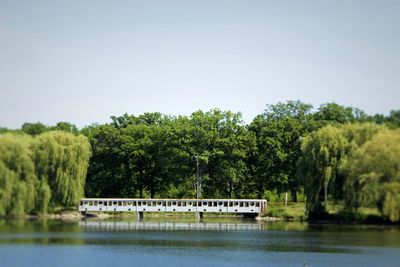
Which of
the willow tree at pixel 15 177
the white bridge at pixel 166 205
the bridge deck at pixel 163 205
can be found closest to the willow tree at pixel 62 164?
the willow tree at pixel 15 177

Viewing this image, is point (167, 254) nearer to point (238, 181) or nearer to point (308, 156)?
point (308, 156)

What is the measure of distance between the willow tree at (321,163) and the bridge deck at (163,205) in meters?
14.9

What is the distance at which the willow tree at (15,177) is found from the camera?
5694 centimetres

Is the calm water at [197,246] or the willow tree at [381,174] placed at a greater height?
the willow tree at [381,174]

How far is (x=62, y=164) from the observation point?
72.9 meters

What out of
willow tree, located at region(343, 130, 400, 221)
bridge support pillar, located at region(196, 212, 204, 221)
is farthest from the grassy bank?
bridge support pillar, located at region(196, 212, 204, 221)

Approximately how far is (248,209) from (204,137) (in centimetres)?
1340

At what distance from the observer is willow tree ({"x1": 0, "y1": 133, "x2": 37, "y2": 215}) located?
56938 mm

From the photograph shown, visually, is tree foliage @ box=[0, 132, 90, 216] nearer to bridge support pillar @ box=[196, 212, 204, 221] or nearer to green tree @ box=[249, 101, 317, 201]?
bridge support pillar @ box=[196, 212, 204, 221]

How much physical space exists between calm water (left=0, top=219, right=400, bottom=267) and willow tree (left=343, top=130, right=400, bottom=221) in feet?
7.50

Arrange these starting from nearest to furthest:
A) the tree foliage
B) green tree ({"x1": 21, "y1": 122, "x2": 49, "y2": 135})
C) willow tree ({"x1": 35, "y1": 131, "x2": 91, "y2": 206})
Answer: the tree foliage < willow tree ({"x1": 35, "y1": 131, "x2": 91, "y2": 206}) < green tree ({"x1": 21, "y1": 122, "x2": 49, "y2": 135})

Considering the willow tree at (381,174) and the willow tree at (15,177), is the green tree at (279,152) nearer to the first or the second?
the willow tree at (381,174)

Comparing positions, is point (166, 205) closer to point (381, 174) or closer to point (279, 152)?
point (279, 152)

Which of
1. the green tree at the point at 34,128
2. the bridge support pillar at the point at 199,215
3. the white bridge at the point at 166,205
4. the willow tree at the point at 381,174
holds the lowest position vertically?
the bridge support pillar at the point at 199,215
